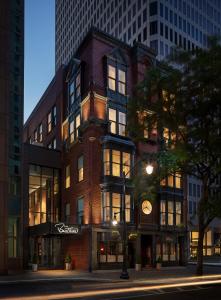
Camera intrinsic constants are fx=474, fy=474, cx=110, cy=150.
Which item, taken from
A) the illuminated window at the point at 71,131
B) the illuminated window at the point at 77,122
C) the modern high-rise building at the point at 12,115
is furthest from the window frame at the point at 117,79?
the modern high-rise building at the point at 12,115

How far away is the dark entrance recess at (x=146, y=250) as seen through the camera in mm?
44219

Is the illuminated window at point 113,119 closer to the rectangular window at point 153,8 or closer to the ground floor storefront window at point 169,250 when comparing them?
the ground floor storefront window at point 169,250

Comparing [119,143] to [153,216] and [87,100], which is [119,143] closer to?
[87,100]

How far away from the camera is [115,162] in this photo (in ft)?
137

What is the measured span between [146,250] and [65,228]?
398 inches

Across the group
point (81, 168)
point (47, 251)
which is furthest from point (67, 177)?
point (47, 251)

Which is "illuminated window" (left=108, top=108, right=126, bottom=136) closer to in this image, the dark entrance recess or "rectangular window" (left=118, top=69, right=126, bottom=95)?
"rectangular window" (left=118, top=69, right=126, bottom=95)

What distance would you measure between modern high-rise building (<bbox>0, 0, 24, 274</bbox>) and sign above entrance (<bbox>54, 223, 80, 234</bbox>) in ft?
12.6

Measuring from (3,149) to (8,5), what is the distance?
1214 centimetres

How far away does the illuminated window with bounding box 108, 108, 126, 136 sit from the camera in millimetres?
43062

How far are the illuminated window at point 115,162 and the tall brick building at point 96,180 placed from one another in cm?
9

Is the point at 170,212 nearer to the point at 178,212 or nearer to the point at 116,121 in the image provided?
the point at 178,212

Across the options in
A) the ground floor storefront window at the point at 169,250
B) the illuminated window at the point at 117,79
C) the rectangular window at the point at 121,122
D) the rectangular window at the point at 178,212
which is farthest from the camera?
the rectangular window at the point at 178,212

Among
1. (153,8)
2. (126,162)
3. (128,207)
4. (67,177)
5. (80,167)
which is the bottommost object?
(128,207)
